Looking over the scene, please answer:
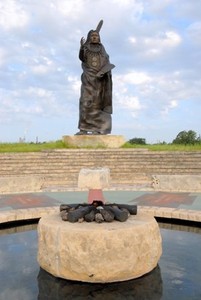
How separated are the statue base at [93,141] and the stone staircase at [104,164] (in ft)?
8.45

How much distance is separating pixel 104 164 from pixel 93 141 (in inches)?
148

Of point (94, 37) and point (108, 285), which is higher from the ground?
point (94, 37)

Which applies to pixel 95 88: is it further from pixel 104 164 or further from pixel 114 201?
pixel 114 201

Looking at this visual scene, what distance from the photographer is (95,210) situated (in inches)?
173

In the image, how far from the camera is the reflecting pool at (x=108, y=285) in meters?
3.79

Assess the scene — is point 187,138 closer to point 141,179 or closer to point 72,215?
point 141,179

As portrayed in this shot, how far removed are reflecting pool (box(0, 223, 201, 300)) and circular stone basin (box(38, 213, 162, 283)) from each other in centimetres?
11

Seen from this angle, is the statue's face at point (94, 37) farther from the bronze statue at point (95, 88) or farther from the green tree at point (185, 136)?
the green tree at point (185, 136)

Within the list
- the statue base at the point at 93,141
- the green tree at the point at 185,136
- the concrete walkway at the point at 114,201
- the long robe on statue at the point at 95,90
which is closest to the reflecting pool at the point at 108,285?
the concrete walkway at the point at 114,201

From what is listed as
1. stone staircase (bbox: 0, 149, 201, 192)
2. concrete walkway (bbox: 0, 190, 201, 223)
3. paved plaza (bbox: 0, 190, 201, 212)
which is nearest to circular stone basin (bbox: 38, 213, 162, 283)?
concrete walkway (bbox: 0, 190, 201, 223)

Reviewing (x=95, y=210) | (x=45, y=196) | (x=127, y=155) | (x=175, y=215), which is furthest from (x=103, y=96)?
(x=95, y=210)

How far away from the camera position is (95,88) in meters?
18.6

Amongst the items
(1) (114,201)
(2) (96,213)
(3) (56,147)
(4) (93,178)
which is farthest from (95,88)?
(2) (96,213)

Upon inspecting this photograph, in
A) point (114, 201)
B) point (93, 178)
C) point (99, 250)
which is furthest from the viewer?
point (93, 178)
